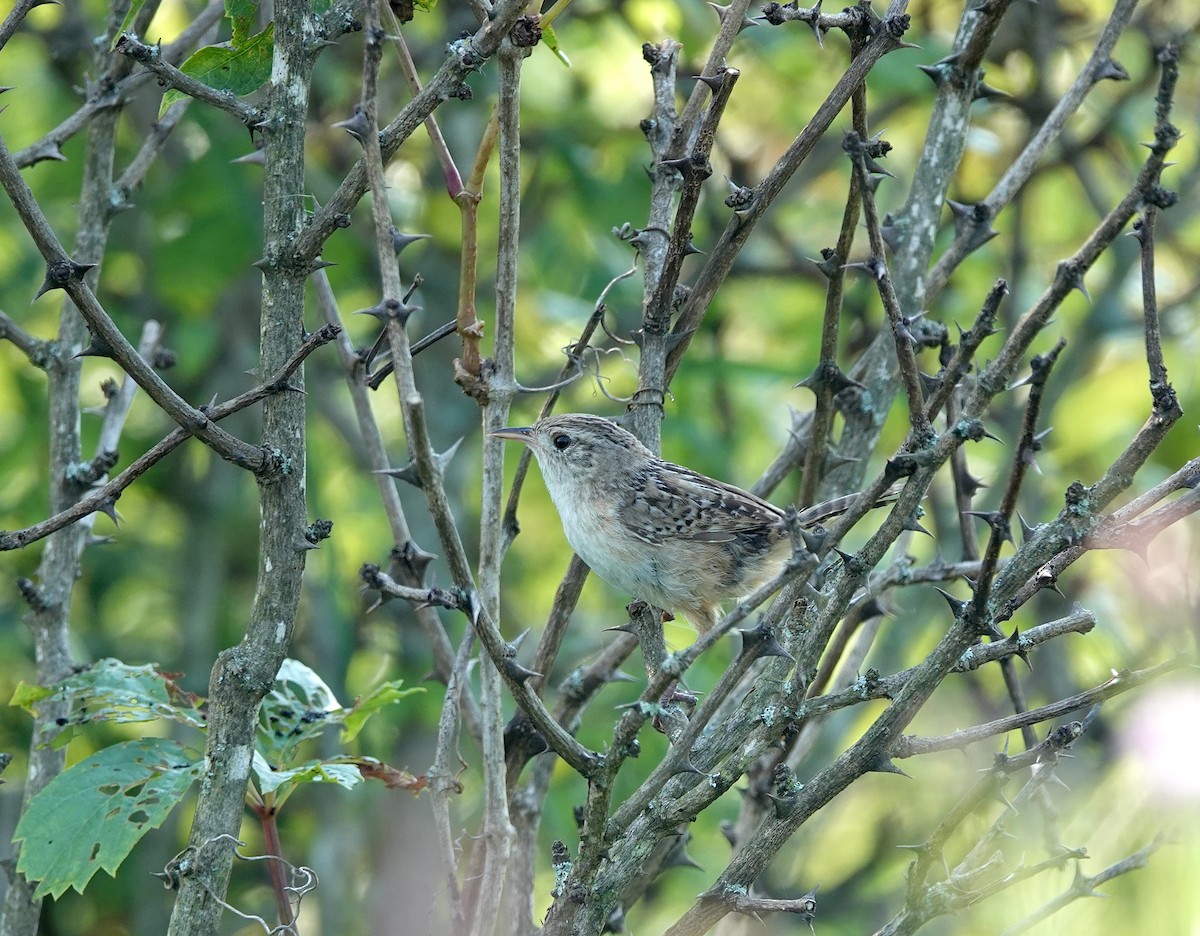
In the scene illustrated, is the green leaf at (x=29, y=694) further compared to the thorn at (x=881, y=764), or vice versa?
the green leaf at (x=29, y=694)

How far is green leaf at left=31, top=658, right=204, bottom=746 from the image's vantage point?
3053 mm

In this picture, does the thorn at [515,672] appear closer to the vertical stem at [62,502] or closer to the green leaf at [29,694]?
the green leaf at [29,694]

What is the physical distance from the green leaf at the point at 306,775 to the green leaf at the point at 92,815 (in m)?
0.20

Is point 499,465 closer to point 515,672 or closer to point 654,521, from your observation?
point 515,672

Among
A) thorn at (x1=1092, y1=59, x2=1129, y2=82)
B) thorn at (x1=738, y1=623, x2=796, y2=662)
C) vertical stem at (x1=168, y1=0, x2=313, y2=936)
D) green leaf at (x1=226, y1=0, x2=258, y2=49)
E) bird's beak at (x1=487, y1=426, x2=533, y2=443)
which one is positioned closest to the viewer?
thorn at (x1=738, y1=623, x2=796, y2=662)

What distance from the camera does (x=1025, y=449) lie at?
260 centimetres

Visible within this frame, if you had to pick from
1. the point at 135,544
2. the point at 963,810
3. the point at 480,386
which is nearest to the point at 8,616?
the point at 135,544

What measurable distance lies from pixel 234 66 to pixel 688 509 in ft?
8.09

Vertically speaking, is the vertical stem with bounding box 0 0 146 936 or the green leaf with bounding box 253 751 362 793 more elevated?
the vertical stem with bounding box 0 0 146 936

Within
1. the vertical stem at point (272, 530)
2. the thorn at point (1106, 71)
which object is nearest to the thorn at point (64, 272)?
the vertical stem at point (272, 530)

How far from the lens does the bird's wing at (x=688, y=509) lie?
183 inches

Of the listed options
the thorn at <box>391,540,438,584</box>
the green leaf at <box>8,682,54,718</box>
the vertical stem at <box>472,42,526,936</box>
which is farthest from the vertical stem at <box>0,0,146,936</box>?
the vertical stem at <box>472,42,526,936</box>

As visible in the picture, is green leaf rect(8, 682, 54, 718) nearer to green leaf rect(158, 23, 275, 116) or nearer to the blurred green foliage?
green leaf rect(158, 23, 275, 116)

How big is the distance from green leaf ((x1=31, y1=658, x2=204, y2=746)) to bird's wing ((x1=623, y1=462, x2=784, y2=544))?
1860 mm
